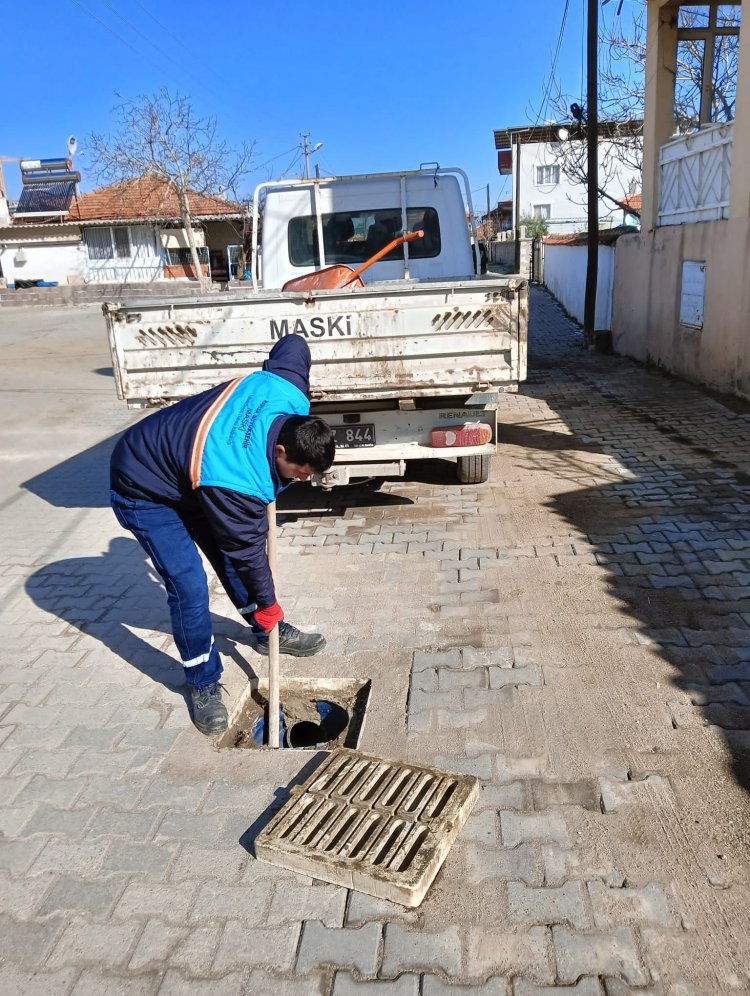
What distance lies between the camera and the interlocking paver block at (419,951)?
214cm

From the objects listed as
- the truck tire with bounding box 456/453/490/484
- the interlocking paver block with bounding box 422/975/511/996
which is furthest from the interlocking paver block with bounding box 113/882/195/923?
the truck tire with bounding box 456/453/490/484

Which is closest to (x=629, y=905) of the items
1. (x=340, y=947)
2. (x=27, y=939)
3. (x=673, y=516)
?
(x=340, y=947)

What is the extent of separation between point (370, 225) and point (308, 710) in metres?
5.59

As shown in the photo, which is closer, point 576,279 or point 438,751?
point 438,751

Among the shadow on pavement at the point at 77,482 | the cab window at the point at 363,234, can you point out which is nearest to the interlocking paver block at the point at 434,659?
the shadow on pavement at the point at 77,482

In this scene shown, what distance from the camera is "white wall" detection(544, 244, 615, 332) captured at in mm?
15016

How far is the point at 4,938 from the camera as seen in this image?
2314 millimetres

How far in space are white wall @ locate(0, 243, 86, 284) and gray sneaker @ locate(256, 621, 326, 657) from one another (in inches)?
1402

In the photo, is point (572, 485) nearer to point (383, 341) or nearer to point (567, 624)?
point (383, 341)

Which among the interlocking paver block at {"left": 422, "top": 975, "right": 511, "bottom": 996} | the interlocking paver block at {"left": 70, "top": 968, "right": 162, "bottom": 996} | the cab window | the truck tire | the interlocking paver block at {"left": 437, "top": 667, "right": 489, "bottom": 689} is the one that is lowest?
the interlocking paver block at {"left": 70, "top": 968, "right": 162, "bottom": 996}

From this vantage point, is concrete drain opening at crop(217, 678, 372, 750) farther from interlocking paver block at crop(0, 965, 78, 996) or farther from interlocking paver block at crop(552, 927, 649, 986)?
interlocking paver block at crop(552, 927, 649, 986)

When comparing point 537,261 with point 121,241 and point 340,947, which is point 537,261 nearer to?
point 121,241

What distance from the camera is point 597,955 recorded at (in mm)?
2143

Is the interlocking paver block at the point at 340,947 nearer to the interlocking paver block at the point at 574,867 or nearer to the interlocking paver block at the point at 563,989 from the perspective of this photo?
the interlocking paver block at the point at 563,989
